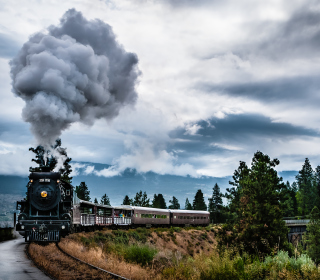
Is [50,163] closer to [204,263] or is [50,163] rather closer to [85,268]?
[85,268]

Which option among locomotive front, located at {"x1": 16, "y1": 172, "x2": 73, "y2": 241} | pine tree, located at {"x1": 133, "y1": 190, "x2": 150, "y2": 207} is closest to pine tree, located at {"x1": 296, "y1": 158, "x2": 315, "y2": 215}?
pine tree, located at {"x1": 133, "y1": 190, "x2": 150, "y2": 207}

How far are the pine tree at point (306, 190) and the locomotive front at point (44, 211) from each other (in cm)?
9299

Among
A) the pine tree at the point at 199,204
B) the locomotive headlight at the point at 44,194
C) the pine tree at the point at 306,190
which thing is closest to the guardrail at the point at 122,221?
the locomotive headlight at the point at 44,194

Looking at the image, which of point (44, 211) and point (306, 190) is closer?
point (44, 211)

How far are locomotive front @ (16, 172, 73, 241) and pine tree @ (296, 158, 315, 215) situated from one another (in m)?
93.0

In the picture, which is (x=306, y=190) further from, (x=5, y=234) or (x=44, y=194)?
(x=44, y=194)

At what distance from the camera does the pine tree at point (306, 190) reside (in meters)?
105

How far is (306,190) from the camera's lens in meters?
111

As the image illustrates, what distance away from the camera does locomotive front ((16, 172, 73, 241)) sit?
22.6 m

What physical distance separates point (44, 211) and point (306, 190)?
102201 millimetres

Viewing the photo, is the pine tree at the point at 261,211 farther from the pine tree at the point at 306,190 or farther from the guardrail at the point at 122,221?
the pine tree at the point at 306,190

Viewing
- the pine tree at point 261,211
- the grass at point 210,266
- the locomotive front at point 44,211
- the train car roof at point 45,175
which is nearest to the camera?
the grass at point 210,266

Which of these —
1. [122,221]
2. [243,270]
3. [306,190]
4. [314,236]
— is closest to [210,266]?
[243,270]

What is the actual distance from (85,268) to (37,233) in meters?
10.4
